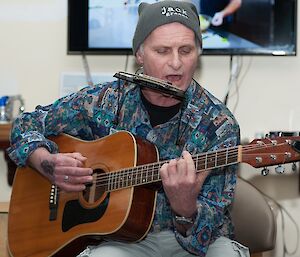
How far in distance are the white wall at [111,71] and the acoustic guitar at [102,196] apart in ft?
2.44

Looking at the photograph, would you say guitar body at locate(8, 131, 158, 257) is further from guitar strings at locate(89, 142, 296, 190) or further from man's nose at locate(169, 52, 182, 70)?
man's nose at locate(169, 52, 182, 70)

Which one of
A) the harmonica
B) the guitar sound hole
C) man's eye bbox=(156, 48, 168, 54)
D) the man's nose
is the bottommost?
the guitar sound hole

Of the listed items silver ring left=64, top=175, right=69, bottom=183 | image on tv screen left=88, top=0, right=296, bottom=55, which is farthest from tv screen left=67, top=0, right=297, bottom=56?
silver ring left=64, top=175, right=69, bottom=183

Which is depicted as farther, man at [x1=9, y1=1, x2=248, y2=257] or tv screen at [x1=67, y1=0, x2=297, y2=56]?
tv screen at [x1=67, y1=0, x2=297, y2=56]

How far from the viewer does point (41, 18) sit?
261 cm

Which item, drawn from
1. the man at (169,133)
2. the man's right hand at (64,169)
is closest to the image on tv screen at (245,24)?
the man at (169,133)

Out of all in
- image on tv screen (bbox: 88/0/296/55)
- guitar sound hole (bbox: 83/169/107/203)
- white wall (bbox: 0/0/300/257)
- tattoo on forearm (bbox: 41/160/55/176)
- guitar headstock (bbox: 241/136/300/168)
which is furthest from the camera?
white wall (bbox: 0/0/300/257)

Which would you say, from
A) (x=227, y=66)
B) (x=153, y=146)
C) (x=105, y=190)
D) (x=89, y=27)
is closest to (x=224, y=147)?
(x=153, y=146)

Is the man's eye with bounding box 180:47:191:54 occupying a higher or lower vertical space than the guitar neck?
higher

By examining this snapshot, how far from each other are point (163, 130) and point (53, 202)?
392 mm

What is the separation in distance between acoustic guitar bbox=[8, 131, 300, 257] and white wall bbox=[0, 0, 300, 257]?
744 millimetres

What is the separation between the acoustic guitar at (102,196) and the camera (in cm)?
154

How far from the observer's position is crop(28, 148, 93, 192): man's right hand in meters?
1.76

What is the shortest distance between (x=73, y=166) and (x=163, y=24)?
47 centimetres
